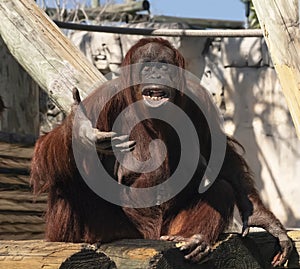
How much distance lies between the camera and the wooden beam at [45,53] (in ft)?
10.6

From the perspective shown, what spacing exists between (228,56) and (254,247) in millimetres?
5075

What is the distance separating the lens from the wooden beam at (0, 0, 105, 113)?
3.25 metres

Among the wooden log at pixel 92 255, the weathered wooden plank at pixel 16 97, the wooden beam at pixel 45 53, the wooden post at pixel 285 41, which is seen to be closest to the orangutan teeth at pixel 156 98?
the wooden beam at pixel 45 53

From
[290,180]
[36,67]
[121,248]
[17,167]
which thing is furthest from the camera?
[290,180]

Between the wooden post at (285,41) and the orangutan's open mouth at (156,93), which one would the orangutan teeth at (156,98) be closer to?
the orangutan's open mouth at (156,93)

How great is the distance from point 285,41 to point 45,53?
106 cm

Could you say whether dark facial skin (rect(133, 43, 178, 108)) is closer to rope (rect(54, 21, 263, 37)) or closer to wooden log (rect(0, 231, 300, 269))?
wooden log (rect(0, 231, 300, 269))

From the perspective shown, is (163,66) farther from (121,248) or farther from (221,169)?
(121,248)

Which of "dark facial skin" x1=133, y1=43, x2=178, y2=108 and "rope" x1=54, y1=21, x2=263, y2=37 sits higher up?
"rope" x1=54, y1=21, x2=263, y2=37

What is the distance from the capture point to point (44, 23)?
3.48 m

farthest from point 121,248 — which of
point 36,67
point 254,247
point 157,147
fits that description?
point 36,67

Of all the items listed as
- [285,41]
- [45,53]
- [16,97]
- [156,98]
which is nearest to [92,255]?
[156,98]

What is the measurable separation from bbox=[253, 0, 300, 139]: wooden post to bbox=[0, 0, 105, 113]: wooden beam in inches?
31.1

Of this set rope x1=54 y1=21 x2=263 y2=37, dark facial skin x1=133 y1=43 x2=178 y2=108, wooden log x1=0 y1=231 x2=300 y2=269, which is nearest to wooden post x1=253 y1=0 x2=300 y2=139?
dark facial skin x1=133 y1=43 x2=178 y2=108
